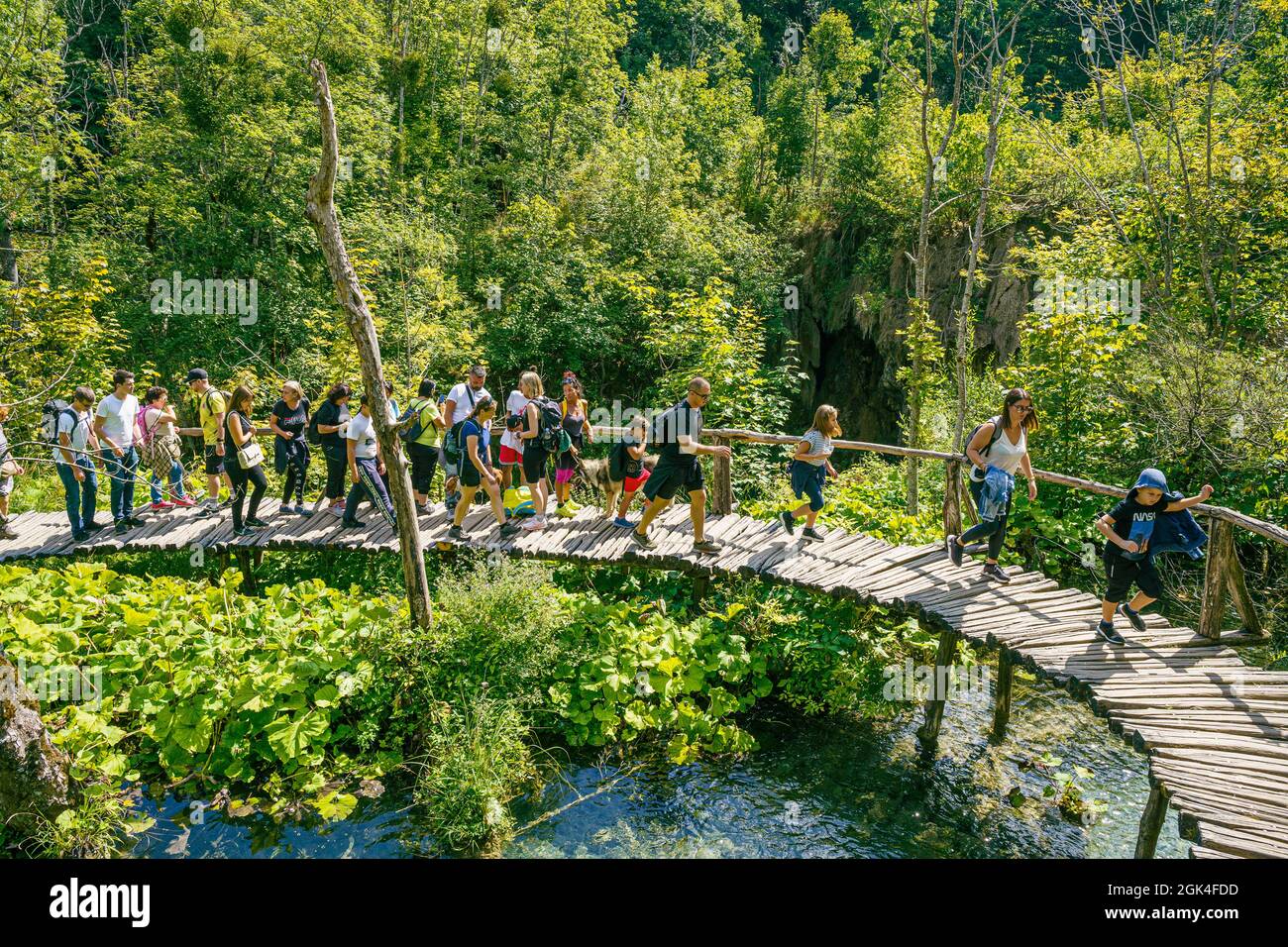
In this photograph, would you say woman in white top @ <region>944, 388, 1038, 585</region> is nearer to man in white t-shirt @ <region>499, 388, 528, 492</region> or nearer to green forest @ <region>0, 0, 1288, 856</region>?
green forest @ <region>0, 0, 1288, 856</region>

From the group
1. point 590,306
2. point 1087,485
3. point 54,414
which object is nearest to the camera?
point 1087,485

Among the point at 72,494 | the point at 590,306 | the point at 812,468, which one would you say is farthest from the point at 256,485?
the point at 590,306

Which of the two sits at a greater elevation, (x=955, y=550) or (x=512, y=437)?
(x=512, y=437)

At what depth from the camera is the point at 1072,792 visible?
7723 millimetres

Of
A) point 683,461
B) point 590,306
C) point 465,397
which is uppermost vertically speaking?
point 590,306

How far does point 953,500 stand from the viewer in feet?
29.8

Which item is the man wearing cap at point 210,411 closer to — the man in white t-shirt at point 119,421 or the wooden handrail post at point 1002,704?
the man in white t-shirt at point 119,421

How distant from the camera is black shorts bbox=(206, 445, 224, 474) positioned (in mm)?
9891

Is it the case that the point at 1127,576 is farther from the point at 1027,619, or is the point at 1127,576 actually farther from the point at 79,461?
the point at 79,461

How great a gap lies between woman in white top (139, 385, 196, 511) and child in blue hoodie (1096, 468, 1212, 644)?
32.1 ft

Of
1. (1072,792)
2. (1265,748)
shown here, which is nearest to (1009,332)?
(1072,792)

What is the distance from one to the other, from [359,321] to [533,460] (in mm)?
2698

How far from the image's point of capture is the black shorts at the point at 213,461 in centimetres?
989

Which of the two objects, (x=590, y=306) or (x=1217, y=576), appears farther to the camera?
(x=590, y=306)
